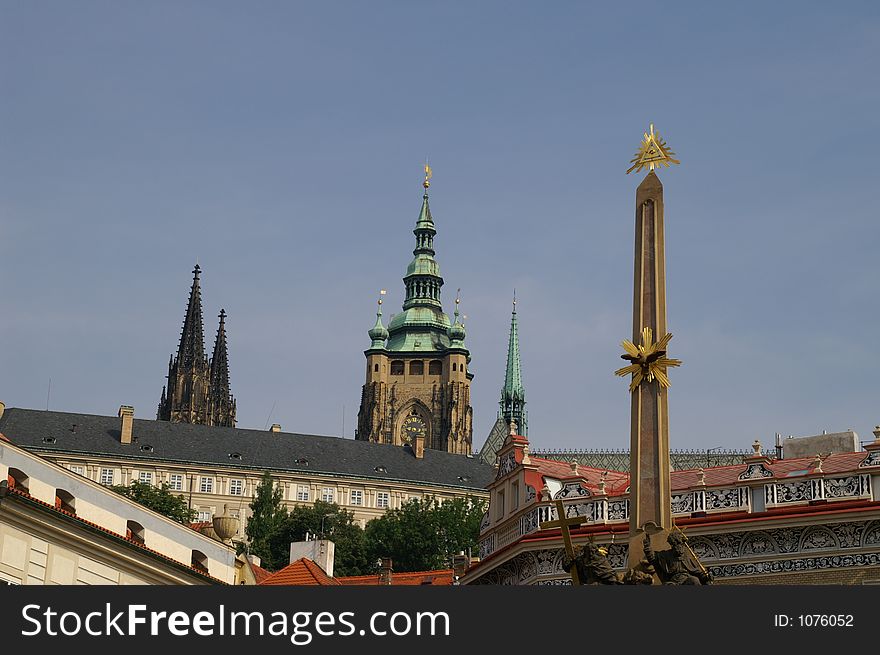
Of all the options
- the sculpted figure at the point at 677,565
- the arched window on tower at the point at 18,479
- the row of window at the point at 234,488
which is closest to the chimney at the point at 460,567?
the arched window on tower at the point at 18,479

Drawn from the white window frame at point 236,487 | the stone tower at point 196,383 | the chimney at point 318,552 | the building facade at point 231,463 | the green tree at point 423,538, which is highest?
the stone tower at point 196,383

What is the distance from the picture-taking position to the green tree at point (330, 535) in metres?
116

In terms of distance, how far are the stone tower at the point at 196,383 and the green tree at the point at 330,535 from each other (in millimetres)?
54969

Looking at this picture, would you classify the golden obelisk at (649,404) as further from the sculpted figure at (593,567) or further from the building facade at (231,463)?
the building facade at (231,463)

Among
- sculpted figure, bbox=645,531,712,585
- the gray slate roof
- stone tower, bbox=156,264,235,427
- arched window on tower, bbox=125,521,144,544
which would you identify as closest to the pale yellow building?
arched window on tower, bbox=125,521,144,544

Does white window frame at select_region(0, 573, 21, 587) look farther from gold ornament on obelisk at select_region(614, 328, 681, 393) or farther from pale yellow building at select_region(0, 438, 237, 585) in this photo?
gold ornament on obelisk at select_region(614, 328, 681, 393)

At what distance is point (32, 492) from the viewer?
1918 inches

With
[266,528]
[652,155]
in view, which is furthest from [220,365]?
[652,155]

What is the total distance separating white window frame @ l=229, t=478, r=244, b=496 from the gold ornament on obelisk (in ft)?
439

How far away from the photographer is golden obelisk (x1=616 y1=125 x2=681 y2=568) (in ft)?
98.9

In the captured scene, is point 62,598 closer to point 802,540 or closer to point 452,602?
point 452,602

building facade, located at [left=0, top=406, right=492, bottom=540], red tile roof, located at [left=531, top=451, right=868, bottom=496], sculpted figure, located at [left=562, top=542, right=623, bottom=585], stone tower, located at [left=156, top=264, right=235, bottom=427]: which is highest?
stone tower, located at [left=156, top=264, right=235, bottom=427]

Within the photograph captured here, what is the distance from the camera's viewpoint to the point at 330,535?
4840 inches

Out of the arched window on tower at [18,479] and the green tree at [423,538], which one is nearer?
the arched window on tower at [18,479]
